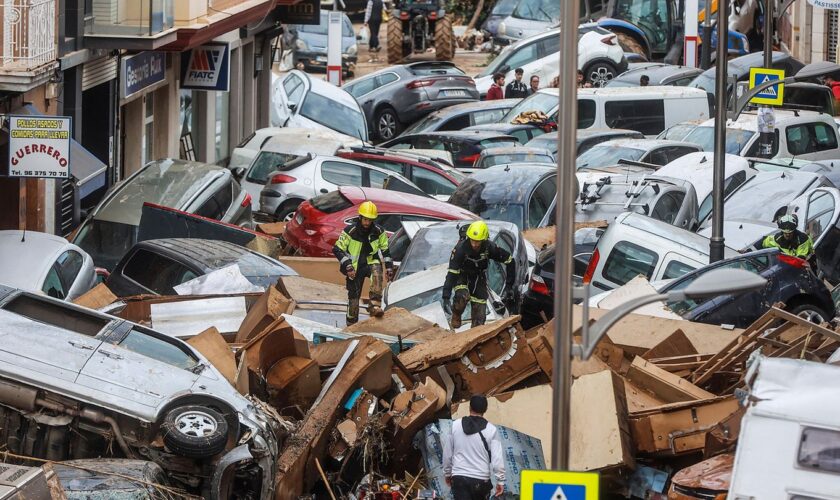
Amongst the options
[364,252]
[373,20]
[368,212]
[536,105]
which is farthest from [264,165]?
[373,20]

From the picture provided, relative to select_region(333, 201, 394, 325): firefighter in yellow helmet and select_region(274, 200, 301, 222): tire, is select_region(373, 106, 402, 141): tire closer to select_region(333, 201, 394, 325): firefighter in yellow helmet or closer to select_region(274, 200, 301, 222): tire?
select_region(274, 200, 301, 222): tire

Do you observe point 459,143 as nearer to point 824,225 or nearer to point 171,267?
point 824,225

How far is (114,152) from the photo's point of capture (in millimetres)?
24328

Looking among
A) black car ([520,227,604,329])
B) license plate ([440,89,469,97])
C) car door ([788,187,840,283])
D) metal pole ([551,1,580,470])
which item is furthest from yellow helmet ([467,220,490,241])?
license plate ([440,89,469,97])

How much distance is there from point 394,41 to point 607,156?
1829 centimetres

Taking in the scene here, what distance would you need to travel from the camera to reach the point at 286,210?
2334 centimetres

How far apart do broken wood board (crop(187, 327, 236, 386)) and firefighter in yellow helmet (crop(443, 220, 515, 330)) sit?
3130mm

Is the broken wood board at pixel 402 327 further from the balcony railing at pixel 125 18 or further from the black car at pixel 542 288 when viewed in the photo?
the balcony railing at pixel 125 18

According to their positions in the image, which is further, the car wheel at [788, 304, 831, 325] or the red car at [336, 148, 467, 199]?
the red car at [336, 148, 467, 199]

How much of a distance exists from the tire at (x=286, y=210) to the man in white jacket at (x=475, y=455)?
12.5 m

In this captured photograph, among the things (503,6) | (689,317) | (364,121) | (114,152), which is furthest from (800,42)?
(689,317)

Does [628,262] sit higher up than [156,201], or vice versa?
[156,201]

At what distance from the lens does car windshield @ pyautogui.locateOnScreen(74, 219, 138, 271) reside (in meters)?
19.2

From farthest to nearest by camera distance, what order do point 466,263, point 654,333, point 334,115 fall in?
point 334,115, point 466,263, point 654,333
